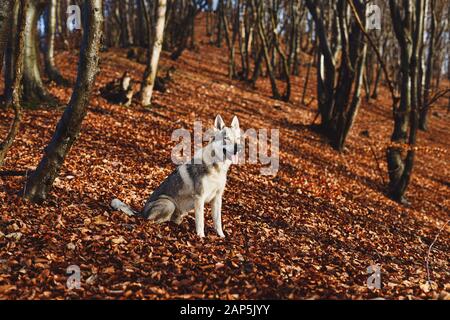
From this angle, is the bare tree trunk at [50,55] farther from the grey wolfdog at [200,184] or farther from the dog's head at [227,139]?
the dog's head at [227,139]

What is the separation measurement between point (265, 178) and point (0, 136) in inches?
282

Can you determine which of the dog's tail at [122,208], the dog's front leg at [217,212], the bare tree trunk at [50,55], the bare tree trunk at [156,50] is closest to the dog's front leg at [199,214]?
the dog's front leg at [217,212]

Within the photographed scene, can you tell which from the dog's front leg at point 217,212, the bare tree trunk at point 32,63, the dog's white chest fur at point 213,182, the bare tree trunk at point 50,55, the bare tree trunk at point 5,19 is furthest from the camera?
the bare tree trunk at point 50,55

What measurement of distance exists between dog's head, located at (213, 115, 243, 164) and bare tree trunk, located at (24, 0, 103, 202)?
2255mm

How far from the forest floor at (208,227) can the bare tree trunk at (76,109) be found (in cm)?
37

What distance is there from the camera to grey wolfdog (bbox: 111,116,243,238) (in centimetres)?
660

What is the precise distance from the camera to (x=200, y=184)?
22.2ft

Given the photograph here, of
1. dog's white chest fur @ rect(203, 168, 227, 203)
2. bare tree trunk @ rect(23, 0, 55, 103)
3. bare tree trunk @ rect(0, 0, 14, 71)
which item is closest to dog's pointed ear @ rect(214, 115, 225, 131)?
dog's white chest fur @ rect(203, 168, 227, 203)

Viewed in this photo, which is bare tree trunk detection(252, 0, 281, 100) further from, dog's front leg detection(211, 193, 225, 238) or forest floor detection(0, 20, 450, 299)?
dog's front leg detection(211, 193, 225, 238)

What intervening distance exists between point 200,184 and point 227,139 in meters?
0.89

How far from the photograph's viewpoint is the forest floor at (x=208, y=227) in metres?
5.62

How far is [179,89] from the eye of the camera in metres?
21.3

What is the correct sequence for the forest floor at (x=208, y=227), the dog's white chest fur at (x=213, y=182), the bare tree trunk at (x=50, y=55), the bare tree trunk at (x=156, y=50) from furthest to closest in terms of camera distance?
the bare tree trunk at (x=50, y=55) → the bare tree trunk at (x=156, y=50) → the dog's white chest fur at (x=213, y=182) → the forest floor at (x=208, y=227)
